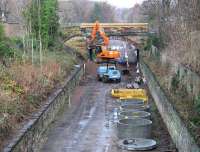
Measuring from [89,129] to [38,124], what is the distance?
3.96 meters

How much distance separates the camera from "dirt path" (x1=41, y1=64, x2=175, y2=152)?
20938 millimetres

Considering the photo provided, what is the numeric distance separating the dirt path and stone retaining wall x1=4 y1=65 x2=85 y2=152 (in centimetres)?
49

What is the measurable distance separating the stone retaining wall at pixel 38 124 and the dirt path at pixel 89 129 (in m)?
0.49

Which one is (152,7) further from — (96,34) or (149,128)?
(149,128)

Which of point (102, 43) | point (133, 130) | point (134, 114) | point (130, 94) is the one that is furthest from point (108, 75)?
point (133, 130)

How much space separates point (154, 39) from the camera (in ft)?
186

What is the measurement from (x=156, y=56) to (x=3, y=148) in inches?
1318

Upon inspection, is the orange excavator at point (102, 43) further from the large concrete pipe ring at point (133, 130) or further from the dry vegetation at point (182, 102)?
the large concrete pipe ring at point (133, 130)

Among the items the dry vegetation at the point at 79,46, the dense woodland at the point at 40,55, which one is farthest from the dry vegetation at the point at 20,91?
the dry vegetation at the point at 79,46

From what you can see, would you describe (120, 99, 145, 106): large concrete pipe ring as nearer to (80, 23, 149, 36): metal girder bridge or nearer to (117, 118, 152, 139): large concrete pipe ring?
(117, 118, 152, 139): large concrete pipe ring

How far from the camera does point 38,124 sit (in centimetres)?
2112

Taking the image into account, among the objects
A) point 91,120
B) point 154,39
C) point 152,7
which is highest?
point 152,7

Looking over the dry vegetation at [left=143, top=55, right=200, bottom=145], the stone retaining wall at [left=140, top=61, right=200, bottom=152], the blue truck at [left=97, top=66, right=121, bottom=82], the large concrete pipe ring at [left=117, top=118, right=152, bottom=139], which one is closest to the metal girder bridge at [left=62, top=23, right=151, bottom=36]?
the blue truck at [left=97, top=66, right=121, bottom=82]

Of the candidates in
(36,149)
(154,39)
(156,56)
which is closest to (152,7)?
(154,39)
